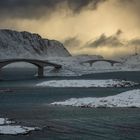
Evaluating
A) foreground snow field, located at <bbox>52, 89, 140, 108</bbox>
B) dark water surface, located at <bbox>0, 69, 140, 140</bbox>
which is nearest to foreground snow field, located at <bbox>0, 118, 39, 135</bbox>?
dark water surface, located at <bbox>0, 69, 140, 140</bbox>

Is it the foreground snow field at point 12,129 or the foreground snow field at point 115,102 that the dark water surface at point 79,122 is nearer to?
the foreground snow field at point 12,129

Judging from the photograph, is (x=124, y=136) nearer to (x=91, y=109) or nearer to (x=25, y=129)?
(x=25, y=129)

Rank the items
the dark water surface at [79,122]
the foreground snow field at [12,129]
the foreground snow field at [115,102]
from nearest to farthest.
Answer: the dark water surface at [79,122] → the foreground snow field at [12,129] → the foreground snow field at [115,102]

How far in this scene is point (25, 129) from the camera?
48.7 m

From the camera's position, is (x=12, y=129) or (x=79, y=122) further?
(x=79, y=122)

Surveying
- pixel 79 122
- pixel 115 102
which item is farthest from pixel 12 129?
pixel 115 102

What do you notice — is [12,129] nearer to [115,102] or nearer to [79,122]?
[79,122]

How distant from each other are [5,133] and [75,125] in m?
8.30

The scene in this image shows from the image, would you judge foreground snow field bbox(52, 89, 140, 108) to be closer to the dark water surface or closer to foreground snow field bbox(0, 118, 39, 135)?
the dark water surface

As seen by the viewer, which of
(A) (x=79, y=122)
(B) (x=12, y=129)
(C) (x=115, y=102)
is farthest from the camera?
(C) (x=115, y=102)

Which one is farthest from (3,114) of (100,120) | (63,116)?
(100,120)

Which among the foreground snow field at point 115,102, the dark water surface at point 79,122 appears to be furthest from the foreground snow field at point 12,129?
the foreground snow field at point 115,102

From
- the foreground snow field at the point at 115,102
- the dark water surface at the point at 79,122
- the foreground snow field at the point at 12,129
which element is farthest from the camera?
the foreground snow field at the point at 115,102

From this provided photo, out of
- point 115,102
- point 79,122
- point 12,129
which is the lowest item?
point 12,129
